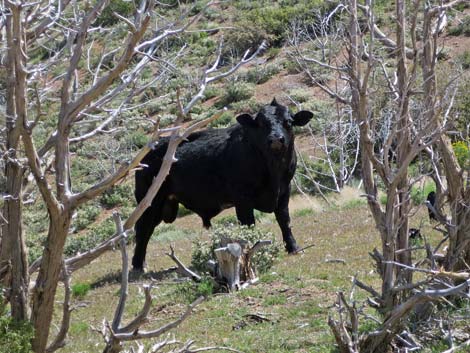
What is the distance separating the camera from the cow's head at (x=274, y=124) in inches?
500

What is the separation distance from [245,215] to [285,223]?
627 mm

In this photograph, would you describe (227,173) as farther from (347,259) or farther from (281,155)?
(347,259)

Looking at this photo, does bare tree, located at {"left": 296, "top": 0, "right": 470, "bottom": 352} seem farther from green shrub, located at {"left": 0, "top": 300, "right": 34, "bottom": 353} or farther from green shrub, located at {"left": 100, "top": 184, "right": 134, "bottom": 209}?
green shrub, located at {"left": 100, "top": 184, "right": 134, "bottom": 209}

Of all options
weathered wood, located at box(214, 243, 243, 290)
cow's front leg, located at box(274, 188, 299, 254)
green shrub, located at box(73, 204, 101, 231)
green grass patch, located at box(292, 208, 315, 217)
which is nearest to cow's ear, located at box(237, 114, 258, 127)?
cow's front leg, located at box(274, 188, 299, 254)

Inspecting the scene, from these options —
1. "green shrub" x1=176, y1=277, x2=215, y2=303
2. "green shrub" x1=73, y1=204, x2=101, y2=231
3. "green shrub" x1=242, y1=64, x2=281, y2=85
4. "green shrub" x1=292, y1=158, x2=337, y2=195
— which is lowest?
"green shrub" x1=73, y1=204, x2=101, y2=231

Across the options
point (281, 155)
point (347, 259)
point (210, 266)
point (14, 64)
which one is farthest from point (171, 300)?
point (14, 64)

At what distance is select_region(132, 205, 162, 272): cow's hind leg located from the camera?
568 inches

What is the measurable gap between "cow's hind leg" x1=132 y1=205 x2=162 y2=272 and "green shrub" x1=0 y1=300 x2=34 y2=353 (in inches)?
320

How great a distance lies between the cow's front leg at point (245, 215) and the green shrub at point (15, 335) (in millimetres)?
7430

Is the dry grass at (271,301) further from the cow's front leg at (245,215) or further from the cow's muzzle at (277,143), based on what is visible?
the cow's muzzle at (277,143)

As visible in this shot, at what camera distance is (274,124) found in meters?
13.0

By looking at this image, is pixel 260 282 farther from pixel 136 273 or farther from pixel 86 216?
pixel 86 216

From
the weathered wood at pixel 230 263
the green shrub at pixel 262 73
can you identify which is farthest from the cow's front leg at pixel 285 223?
the green shrub at pixel 262 73

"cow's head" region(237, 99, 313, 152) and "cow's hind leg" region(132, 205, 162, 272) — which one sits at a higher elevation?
"cow's head" region(237, 99, 313, 152)
